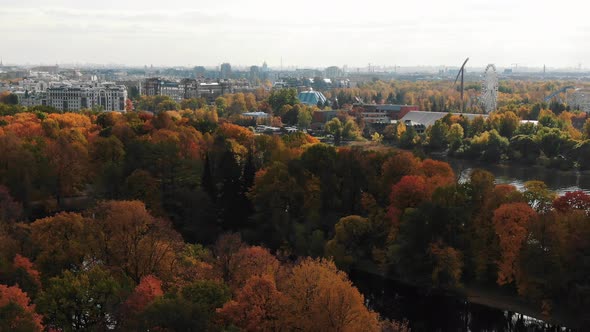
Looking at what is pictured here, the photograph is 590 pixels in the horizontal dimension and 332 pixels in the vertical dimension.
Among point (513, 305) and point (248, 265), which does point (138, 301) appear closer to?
point (248, 265)

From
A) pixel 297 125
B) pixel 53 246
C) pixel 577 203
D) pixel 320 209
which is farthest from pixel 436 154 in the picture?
pixel 53 246

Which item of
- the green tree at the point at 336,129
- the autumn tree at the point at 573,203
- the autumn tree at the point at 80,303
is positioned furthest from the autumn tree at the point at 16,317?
the green tree at the point at 336,129

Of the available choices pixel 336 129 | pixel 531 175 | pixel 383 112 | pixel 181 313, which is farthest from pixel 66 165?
pixel 383 112

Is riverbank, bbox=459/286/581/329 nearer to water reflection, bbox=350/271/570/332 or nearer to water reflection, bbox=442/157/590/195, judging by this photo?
water reflection, bbox=350/271/570/332

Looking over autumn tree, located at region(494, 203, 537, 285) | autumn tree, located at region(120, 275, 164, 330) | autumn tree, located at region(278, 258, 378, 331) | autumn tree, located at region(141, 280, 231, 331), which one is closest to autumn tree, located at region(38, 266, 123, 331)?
autumn tree, located at region(120, 275, 164, 330)

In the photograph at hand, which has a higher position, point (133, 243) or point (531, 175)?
point (133, 243)

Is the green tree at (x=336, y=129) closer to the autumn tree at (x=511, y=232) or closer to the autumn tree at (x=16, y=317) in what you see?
the autumn tree at (x=511, y=232)

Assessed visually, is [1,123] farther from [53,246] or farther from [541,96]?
[541,96]

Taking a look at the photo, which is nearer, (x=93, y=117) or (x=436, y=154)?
(x=93, y=117)
